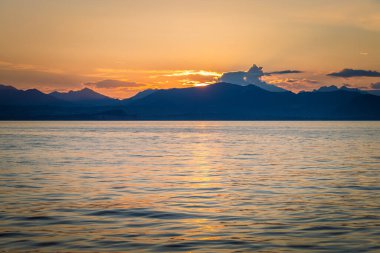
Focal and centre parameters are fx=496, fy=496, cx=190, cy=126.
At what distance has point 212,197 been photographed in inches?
1006

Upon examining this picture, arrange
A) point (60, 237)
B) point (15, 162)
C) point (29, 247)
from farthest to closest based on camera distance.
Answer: point (15, 162) < point (60, 237) < point (29, 247)

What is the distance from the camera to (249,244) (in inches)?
626

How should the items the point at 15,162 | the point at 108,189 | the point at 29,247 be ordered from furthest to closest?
the point at 15,162
the point at 108,189
the point at 29,247

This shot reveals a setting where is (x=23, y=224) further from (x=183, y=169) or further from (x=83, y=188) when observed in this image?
(x=183, y=169)

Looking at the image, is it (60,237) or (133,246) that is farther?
(60,237)

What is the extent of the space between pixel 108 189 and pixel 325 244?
50.9ft

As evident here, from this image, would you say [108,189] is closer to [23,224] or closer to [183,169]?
[23,224]

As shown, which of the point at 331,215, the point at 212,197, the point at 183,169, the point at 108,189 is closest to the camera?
the point at 331,215

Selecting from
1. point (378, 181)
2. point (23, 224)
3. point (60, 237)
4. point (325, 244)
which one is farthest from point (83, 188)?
point (378, 181)

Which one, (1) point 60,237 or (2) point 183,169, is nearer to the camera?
(1) point 60,237

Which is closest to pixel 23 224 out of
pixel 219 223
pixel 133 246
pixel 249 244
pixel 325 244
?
pixel 133 246

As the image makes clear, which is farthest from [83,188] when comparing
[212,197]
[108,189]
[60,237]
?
[60,237]

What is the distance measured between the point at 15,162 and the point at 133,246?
3361 cm

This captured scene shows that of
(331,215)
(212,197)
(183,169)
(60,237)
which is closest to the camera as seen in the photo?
(60,237)
